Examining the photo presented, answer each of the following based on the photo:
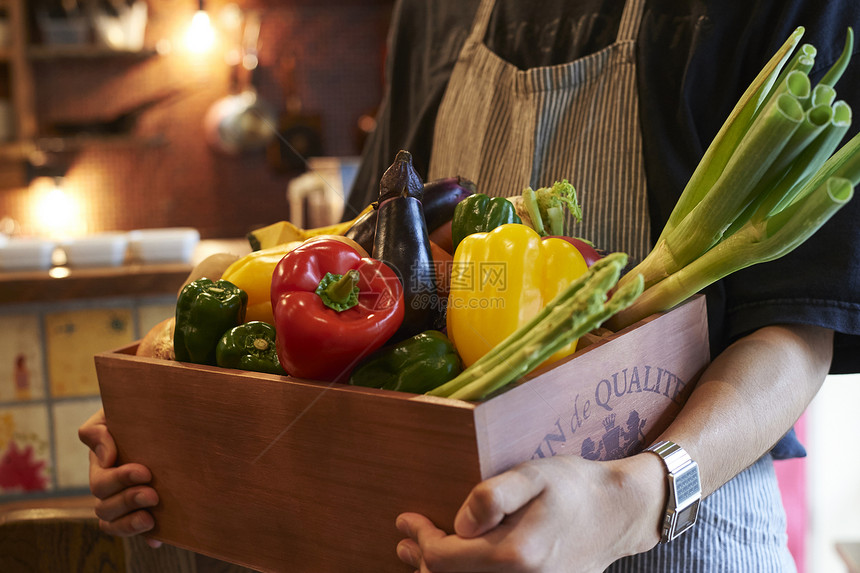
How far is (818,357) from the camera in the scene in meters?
0.74

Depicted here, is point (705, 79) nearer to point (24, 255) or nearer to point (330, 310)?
point (330, 310)

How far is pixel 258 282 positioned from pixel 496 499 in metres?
0.33

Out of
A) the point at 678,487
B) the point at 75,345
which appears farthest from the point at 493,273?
the point at 75,345

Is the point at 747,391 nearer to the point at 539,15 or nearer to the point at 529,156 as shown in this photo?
the point at 529,156

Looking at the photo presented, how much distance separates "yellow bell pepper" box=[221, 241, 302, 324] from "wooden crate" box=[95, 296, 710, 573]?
9cm

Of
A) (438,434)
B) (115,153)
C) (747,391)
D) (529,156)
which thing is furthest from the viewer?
(115,153)

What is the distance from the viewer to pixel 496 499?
44 centimetres

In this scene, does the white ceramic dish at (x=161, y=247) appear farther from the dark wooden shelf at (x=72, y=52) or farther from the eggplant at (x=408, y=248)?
the dark wooden shelf at (x=72, y=52)

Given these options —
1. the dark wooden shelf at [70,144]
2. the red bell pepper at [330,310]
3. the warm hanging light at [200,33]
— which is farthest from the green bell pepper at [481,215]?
the warm hanging light at [200,33]

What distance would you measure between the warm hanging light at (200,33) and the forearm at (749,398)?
11.5ft

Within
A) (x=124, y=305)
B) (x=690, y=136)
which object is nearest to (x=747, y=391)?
(x=690, y=136)

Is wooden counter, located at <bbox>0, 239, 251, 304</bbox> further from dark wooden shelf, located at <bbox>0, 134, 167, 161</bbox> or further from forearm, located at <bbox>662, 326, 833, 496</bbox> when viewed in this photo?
dark wooden shelf, located at <bbox>0, 134, 167, 161</bbox>

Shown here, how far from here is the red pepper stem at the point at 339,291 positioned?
1.72ft

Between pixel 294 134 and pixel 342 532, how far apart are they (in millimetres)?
3456
